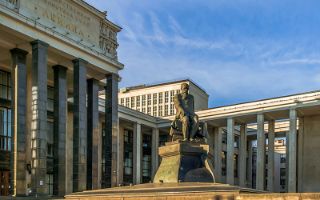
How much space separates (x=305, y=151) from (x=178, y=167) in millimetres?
45951

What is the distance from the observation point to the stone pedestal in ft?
62.7

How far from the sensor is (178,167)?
19297 millimetres

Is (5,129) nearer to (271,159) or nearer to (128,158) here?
(128,158)

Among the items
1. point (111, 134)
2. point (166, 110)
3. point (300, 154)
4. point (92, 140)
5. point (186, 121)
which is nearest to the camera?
point (186, 121)

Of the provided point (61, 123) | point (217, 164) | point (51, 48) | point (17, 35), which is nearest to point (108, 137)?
point (61, 123)

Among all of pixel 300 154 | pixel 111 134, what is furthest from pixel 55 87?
pixel 300 154

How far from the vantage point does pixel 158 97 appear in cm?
7519

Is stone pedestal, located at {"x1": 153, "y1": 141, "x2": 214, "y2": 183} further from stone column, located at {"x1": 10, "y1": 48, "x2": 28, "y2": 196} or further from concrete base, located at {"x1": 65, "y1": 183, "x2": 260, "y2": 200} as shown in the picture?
stone column, located at {"x1": 10, "y1": 48, "x2": 28, "y2": 196}

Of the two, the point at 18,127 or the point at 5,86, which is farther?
the point at 5,86

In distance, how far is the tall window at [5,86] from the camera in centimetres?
4188

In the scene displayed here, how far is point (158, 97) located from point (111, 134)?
3005 cm

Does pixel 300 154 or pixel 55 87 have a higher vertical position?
pixel 55 87

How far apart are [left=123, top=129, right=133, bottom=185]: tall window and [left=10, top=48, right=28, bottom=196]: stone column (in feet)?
88.1

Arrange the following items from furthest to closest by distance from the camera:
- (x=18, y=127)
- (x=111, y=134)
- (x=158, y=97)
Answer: (x=158, y=97), (x=111, y=134), (x=18, y=127)
